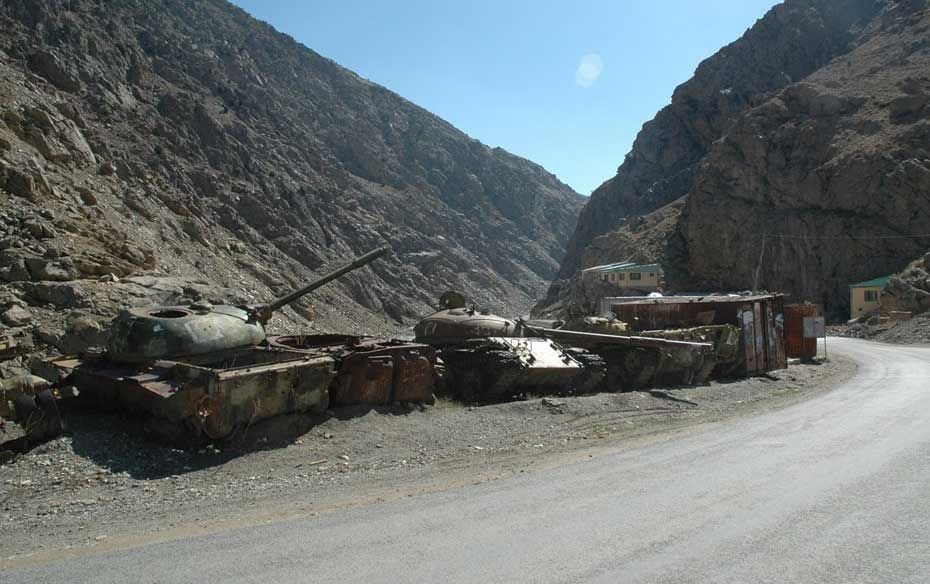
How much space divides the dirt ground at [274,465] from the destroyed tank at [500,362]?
0.89 metres

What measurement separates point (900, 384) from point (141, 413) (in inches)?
618

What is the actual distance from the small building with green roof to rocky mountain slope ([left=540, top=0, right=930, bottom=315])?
15.6ft

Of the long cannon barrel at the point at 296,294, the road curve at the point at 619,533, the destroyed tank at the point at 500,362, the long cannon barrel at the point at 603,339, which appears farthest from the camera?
the long cannon barrel at the point at 603,339

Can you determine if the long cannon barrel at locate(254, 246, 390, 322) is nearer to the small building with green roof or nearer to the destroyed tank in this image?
the destroyed tank

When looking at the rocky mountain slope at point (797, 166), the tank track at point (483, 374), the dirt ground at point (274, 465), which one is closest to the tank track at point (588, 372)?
the tank track at point (483, 374)

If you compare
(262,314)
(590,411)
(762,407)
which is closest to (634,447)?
(590,411)

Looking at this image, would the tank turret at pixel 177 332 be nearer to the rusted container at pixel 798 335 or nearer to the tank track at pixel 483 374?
the tank track at pixel 483 374

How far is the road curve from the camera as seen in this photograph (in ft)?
15.2

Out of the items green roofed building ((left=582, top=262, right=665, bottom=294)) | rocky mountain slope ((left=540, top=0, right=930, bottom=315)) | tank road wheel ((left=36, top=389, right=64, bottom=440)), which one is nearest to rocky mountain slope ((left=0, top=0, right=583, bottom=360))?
tank road wheel ((left=36, top=389, right=64, bottom=440))

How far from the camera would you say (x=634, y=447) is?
30.6 ft

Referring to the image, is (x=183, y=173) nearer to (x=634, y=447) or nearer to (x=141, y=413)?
(x=141, y=413)

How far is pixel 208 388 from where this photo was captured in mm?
8109

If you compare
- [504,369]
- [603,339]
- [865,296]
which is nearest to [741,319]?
[603,339]

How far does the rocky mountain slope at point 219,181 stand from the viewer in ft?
71.0
